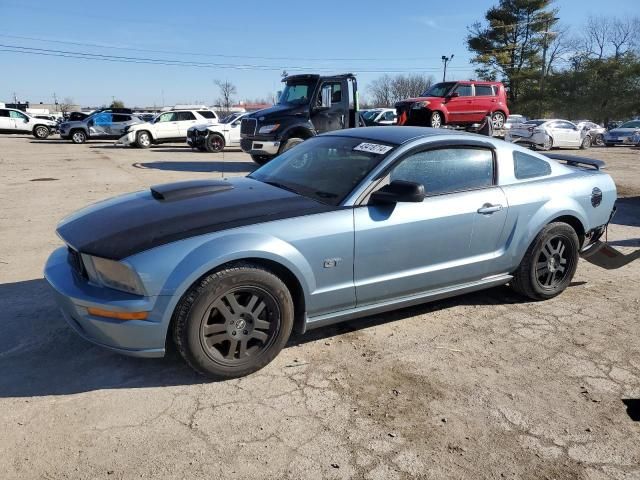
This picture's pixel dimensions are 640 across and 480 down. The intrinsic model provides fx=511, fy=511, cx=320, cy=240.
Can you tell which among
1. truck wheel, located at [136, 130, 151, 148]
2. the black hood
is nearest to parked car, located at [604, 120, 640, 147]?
truck wheel, located at [136, 130, 151, 148]

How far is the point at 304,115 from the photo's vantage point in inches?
507

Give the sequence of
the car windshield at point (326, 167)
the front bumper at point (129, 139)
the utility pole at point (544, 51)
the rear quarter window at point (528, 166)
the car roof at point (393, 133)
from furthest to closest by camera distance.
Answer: the utility pole at point (544, 51) < the front bumper at point (129, 139) < the rear quarter window at point (528, 166) < the car roof at point (393, 133) < the car windshield at point (326, 167)

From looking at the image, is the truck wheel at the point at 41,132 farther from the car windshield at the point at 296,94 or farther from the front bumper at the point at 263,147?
the front bumper at the point at 263,147

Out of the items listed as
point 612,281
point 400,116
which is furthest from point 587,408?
point 400,116

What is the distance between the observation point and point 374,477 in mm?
2377

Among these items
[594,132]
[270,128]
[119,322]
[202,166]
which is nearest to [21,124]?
[202,166]

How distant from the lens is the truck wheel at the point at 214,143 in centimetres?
1992

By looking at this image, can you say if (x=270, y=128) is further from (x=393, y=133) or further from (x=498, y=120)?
(x=498, y=120)

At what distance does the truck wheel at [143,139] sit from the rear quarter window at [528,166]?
804 inches

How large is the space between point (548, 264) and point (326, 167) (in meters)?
2.15

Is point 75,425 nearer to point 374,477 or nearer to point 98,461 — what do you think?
point 98,461

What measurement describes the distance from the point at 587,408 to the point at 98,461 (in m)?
2.67

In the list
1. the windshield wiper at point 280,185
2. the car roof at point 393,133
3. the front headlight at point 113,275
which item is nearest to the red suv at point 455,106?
the car roof at point 393,133

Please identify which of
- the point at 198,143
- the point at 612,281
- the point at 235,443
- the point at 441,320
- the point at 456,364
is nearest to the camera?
the point at 235,443
